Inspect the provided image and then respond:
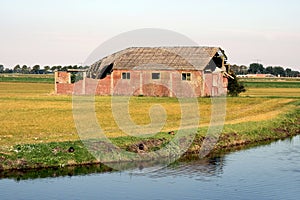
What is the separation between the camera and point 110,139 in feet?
82.3

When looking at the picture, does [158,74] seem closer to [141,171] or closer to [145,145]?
[145,145]

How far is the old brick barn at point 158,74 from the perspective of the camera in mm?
53875

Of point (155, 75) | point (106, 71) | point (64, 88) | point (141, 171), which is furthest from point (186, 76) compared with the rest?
point (141, 171)

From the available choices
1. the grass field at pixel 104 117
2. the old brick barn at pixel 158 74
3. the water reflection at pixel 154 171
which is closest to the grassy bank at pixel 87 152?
the grass field at pixel 104 117

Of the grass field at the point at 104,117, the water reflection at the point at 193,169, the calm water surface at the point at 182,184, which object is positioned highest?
the grass field at the point at 104,117

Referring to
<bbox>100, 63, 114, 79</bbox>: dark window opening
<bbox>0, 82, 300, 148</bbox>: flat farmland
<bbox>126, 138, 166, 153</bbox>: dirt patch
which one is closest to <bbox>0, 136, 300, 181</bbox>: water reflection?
<bbox>126, 138, 166, 153</bbox>: dirt patch

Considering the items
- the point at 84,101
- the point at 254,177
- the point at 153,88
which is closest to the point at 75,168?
the point at 254,177

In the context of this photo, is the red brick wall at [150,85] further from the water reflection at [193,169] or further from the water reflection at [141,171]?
the water reflection at [141,171]

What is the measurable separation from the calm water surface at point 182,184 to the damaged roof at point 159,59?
30.9 m

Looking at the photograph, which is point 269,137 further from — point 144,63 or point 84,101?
point 144,63

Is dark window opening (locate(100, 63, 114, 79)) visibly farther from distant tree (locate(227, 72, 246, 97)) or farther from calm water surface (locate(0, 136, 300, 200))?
calm water surface (locate(0, 136, 300, 200))

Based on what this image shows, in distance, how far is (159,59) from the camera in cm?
5631

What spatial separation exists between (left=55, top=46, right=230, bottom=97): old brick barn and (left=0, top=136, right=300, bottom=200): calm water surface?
30217mm

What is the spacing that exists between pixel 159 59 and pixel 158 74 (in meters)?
1.72
